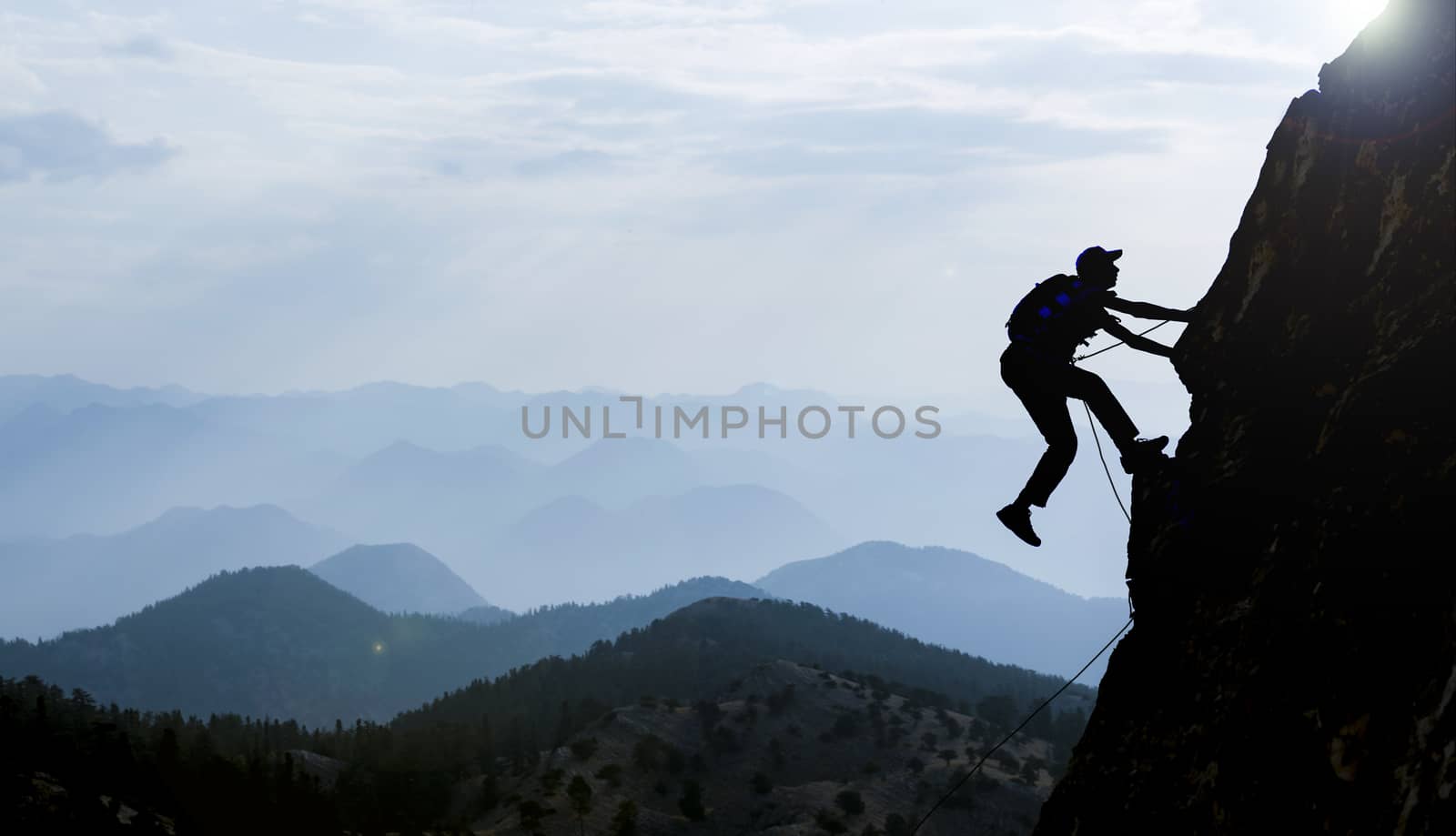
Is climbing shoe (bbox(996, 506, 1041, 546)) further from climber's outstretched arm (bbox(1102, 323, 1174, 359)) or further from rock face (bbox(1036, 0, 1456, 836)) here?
climber's outstretched arm (bbox(1102, 323, 1174, 359))

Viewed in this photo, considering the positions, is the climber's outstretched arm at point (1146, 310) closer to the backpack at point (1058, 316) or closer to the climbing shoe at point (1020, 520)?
the backpack at point (1058, 316)

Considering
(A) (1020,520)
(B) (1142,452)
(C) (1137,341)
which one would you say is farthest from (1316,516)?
(A) (1020,520)

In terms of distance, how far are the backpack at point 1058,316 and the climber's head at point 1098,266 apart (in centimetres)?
13

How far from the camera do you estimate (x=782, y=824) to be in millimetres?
117312

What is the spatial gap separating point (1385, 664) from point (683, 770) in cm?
13892

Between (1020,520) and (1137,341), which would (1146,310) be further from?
(1020,520)

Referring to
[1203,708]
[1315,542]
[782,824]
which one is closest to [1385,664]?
[1315,542]

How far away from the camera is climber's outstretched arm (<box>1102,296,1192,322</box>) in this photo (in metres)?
13.2

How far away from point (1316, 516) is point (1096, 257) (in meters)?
4.24

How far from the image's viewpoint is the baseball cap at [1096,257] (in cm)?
1340

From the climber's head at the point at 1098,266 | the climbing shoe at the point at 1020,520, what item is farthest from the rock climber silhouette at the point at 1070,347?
the climbing shoe at the point at 1020,520

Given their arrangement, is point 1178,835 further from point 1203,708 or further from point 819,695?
point 819,695

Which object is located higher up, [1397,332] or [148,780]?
[1397,332]

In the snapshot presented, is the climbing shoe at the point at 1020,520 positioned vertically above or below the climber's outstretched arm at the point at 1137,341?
below
